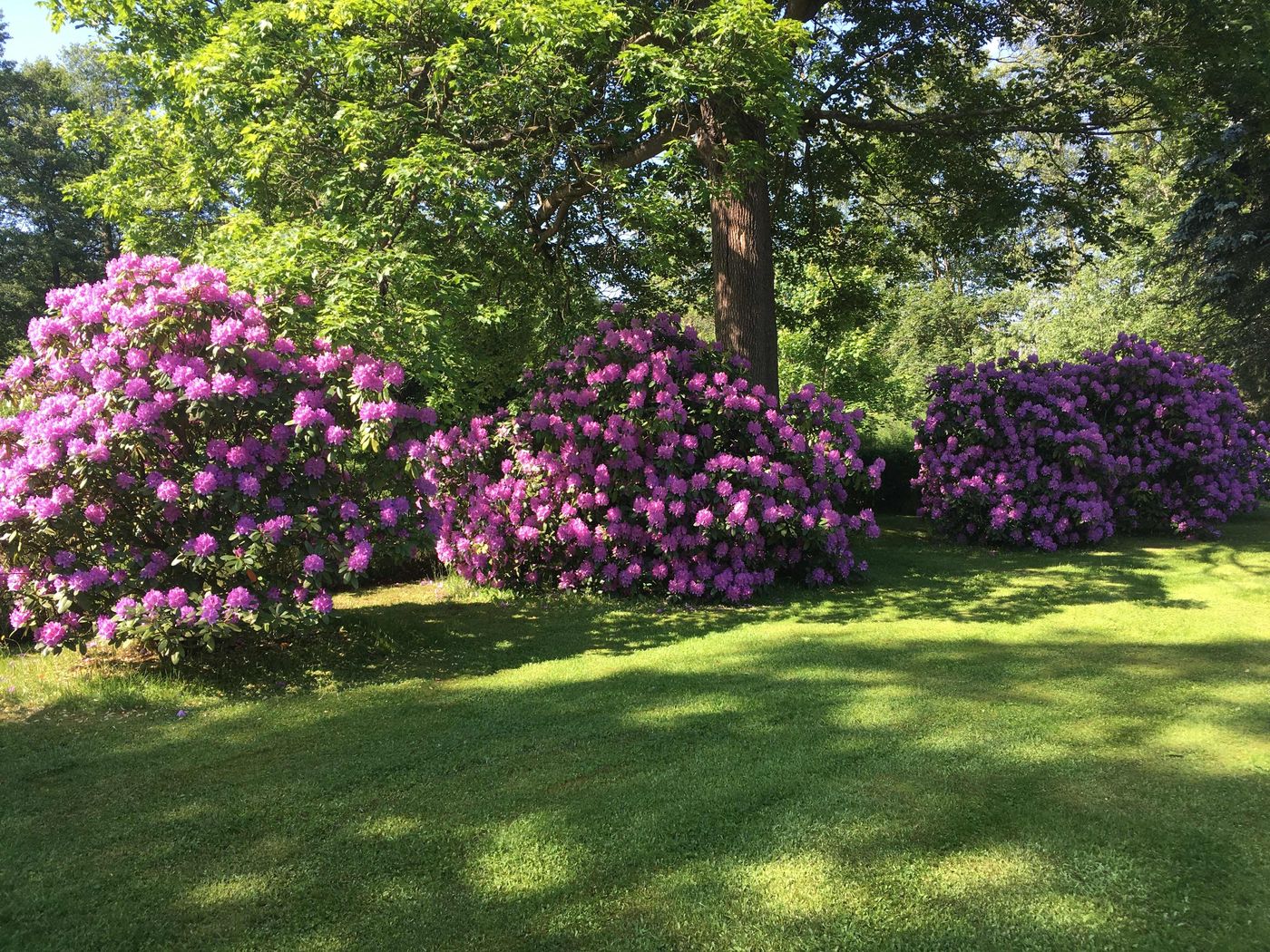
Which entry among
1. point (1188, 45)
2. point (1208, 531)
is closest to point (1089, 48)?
point (1188, 45)

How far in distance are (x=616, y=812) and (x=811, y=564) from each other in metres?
5.20

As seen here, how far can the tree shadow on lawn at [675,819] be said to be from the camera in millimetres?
2338

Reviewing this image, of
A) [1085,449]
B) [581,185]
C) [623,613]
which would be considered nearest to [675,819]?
[623,613]

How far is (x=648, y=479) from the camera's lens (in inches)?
280

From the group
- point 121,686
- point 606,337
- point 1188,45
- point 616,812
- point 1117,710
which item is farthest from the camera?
point 1188,45

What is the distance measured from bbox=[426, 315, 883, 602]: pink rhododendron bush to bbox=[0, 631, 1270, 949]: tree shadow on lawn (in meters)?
2.56

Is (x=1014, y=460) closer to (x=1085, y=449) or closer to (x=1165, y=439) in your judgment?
(x=1085, y=449)

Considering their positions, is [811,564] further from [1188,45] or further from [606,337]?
[1188,45]

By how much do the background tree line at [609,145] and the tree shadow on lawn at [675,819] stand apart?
9.74 ft

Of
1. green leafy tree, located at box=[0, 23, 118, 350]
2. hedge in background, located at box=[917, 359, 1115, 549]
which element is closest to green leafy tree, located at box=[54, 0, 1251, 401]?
hedge in background, located at box=[917, 359, 1115, 549]

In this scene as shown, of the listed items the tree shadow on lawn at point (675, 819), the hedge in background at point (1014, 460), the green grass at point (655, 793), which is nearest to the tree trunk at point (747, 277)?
the hedge in background at point (1014, 460)

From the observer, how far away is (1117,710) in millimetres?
4059

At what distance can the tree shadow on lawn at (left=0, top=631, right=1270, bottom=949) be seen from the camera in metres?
2.34

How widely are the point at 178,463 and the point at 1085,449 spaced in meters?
9.98
